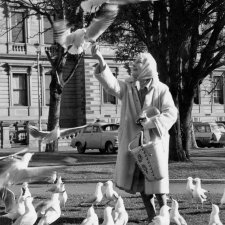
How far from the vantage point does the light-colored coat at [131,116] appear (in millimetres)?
7188

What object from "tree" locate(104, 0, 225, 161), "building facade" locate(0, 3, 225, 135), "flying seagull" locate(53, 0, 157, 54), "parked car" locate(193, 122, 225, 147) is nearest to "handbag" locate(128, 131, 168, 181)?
"flying seagull" locate(53, 0, 157, 54)

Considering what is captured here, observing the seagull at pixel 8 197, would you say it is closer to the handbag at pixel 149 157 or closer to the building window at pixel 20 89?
the handbag at pixel 149 157

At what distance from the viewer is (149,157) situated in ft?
23.0

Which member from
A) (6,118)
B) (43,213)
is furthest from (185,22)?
(6,118)

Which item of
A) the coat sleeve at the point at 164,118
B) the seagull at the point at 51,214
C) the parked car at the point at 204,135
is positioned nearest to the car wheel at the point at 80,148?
the parked car at the point at 204,135

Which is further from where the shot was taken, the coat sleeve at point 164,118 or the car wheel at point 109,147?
the car wheel at point 109,147

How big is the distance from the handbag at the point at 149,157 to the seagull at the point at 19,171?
1.73 m

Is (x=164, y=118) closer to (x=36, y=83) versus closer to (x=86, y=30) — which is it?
(x=86, y=30)

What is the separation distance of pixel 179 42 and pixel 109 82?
11.1m

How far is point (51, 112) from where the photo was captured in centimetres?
2655

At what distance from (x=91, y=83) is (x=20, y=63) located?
5723 mm

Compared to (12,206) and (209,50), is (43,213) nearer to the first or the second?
(12,206)

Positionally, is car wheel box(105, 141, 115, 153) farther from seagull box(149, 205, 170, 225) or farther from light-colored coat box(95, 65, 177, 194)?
seagull box(149, 205, 170, 225)

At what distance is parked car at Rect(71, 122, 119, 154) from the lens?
27812mm
